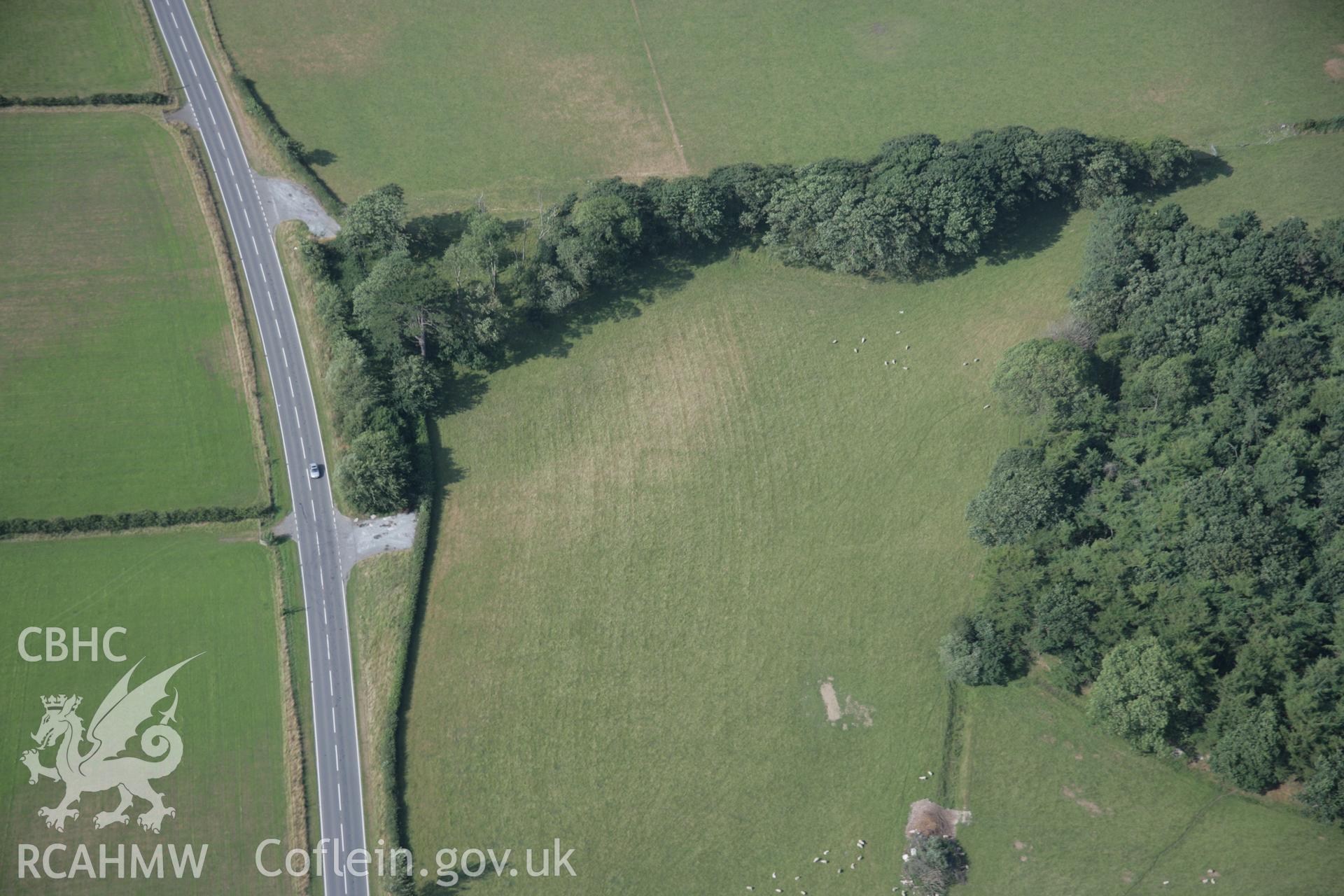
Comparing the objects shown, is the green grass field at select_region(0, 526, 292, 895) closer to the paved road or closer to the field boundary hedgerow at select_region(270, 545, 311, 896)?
the field boundary hedgerow at select_region(270, 545, 311, 896)

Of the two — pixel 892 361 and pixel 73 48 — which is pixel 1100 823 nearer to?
pixel 892 361

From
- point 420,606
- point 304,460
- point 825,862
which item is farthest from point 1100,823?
point 304,460

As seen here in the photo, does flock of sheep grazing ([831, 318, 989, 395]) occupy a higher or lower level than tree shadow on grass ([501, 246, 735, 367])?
lower

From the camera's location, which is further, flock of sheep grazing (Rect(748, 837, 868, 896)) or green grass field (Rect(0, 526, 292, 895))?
green grass field (Rect(0, 526, 292, 895))

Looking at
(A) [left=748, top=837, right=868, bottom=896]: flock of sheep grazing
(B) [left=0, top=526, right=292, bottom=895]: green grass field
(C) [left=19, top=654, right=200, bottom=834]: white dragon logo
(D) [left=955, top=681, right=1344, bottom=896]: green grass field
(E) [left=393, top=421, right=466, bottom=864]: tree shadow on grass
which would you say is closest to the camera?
(D) [left=955, top=681, right=1344, bottom=896]: green grass field

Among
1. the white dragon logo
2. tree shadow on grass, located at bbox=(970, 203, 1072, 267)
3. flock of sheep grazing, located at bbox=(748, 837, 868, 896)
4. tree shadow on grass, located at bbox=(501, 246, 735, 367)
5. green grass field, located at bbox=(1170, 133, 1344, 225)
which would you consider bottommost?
flock of sheep grazing, located at bbox=(748, 837, 868, 896)

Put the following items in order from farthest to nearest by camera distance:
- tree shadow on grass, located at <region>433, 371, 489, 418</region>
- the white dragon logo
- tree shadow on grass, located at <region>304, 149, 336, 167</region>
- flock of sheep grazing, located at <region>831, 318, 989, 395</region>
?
tree shadow on grass, located at <region>304, 149, 336, 167</region> → flock of sheep grazing, located at <region>831, 318, 989, 395</region> → tree shadow on grass, located at <region>433, 371, 489, 418</region> → the white dragon logo

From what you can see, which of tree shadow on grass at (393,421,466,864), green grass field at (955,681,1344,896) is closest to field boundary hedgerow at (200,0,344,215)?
tree shadow on grass at (393,421,466,864)
